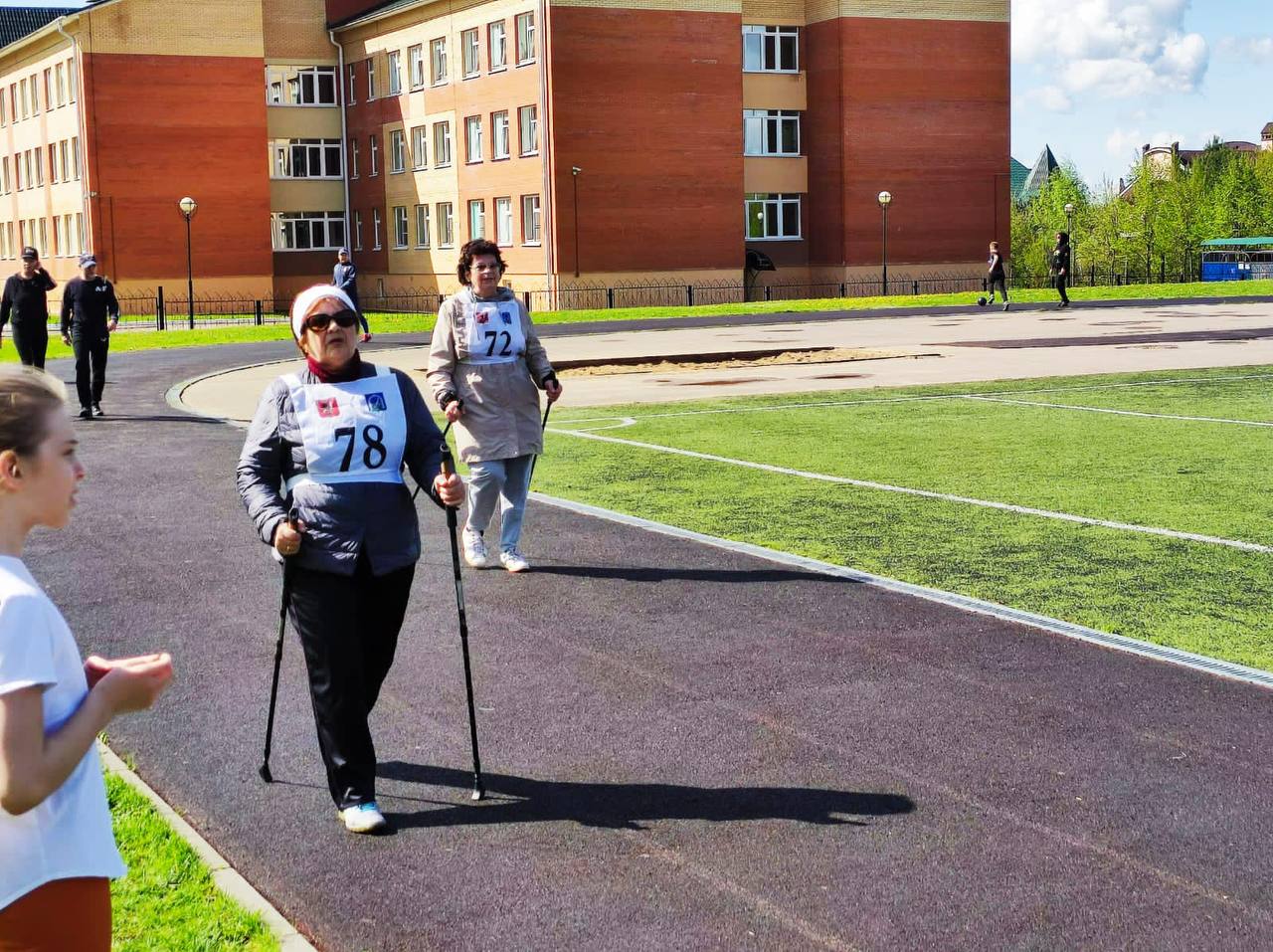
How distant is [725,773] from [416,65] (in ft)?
200

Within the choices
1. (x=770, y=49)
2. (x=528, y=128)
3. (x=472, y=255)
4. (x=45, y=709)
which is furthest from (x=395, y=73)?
(x=45, y=709)

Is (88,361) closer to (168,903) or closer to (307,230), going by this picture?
(168,903)

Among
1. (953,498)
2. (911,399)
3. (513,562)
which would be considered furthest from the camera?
(911,399)

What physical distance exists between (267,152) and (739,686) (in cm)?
6250

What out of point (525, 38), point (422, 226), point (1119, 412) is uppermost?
point (525, 38)

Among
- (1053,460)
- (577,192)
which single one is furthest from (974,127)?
(1053,460)

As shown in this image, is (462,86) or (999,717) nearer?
(999,717)

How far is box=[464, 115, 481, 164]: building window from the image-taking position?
60188 mm

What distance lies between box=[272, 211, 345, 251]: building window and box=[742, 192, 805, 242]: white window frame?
18979mm

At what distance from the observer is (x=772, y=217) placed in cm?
6119

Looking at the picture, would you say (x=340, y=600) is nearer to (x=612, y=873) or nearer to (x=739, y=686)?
(x=612, y=873)

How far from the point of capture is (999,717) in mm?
6520

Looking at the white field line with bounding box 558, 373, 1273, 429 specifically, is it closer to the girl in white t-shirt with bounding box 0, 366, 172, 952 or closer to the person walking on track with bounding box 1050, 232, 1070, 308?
the girl in white t-shirt with bounding box 0, 366, 172, 952

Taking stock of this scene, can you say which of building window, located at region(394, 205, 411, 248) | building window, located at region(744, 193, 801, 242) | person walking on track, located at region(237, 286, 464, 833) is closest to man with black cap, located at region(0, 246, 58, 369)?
person walking on track, located at region(237, 286, 464, 833)
